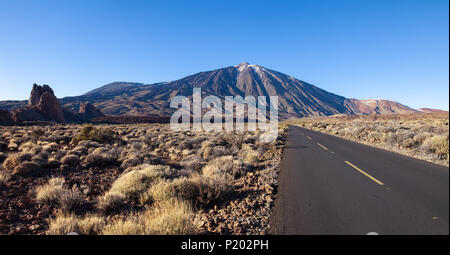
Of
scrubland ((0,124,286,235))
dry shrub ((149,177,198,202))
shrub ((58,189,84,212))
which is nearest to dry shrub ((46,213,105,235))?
scrubland ((0,124,286,235))

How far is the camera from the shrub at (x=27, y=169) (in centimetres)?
847

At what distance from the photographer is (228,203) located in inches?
213

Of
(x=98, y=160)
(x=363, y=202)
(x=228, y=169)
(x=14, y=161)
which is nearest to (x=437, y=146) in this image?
(x=363, y=202)

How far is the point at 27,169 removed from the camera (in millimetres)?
8633

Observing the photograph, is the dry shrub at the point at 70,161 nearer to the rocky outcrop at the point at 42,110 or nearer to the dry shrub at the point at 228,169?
the dry shrub at the point at 228,169

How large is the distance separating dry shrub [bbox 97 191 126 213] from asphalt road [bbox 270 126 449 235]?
4.13 meters

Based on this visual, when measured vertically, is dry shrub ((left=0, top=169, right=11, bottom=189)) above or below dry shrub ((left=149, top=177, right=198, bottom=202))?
below

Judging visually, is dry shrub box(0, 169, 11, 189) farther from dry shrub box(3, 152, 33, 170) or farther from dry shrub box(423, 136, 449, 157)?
dry shrub box(423, 136, 449, 157)

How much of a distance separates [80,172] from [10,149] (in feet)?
39.2

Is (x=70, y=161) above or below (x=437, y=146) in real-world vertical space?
below

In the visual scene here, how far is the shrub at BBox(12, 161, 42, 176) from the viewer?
27.8 feet

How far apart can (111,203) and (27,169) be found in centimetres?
623

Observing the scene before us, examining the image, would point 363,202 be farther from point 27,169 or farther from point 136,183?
point 27,169
